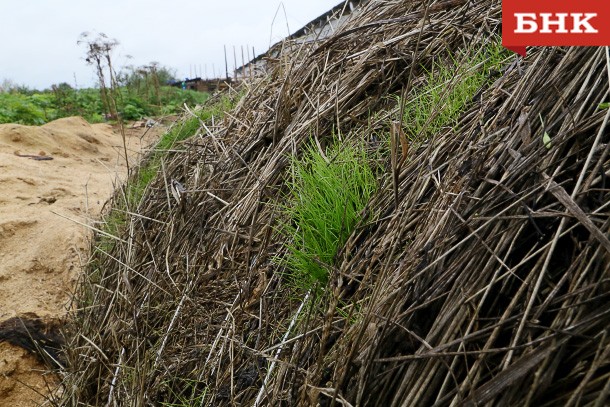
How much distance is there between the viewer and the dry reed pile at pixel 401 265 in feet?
3.73

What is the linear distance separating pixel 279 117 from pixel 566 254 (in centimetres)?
158

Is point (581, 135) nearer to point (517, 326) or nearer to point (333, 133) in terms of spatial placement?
point (517, 326)

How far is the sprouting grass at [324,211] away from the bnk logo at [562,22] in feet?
2.26

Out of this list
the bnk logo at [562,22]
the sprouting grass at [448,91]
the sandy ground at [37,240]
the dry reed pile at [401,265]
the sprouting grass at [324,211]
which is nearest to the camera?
the dry reed pile at [401,265]

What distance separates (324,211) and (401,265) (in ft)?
1.47

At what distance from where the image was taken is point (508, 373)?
3.51 feet

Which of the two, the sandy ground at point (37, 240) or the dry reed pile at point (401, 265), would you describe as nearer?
the dry reed pile at point (401, 265)

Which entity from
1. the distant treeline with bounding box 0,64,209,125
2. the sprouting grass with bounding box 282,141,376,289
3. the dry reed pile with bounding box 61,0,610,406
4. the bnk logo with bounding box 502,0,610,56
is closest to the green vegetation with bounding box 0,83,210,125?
the distant treeline with bounding box 0,64,209,125

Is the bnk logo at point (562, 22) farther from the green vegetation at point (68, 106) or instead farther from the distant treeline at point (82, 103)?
the green vegetation at point (68, 106)

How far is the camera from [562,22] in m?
1.57

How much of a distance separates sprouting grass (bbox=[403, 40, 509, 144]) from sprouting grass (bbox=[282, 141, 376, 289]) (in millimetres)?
246

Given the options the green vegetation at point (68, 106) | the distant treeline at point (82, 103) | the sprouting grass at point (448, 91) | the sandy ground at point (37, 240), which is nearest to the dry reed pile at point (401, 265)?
the sprouting grass at point (448, 91)

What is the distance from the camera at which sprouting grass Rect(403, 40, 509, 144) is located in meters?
1.81

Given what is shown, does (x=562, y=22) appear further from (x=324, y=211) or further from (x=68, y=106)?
(x=68, y=106)
